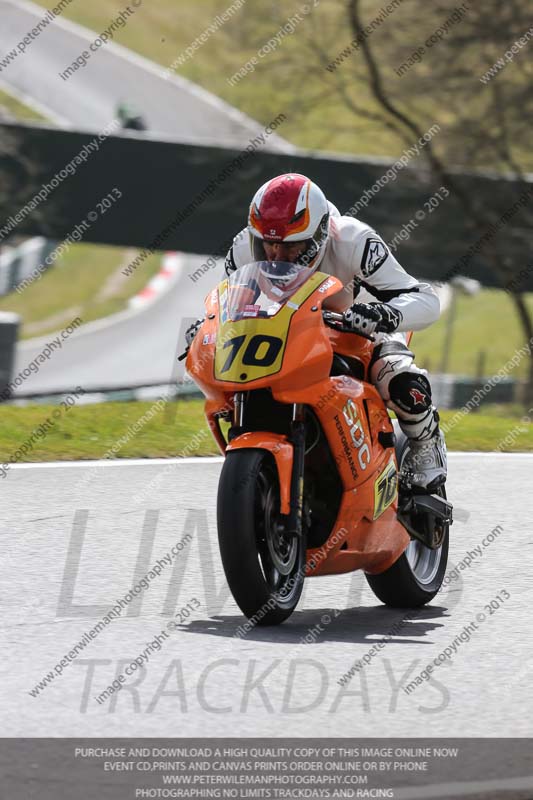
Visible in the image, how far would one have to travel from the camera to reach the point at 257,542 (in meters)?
5.42

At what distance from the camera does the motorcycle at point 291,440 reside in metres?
5.36

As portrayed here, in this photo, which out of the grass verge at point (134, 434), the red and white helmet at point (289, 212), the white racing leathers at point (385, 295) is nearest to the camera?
the red and white helmet at point (289, 212)

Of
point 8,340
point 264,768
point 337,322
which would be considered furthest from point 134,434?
point 8,340

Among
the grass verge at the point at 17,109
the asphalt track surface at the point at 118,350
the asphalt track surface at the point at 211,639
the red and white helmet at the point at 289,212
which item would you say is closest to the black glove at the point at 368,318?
the red and white helmet at the point at 289,212

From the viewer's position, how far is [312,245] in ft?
19.1

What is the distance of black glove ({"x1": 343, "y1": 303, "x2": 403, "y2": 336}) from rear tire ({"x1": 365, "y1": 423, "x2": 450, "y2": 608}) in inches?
29.9

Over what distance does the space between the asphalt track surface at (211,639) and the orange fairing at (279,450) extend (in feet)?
1.76

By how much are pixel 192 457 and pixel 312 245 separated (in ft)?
13.5

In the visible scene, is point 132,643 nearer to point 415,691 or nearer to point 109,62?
point 415,691

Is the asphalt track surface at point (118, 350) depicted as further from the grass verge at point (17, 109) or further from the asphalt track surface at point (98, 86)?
the grass verge at point (17, 109)

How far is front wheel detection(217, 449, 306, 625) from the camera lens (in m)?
5.21

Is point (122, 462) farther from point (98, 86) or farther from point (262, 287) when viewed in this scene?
point (98, 86)

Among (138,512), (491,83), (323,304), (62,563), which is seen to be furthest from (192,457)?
(491,83)

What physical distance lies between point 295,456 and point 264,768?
1715mm
